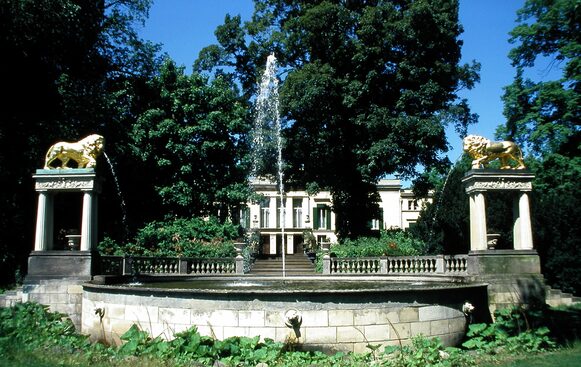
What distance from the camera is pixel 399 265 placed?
75.2ft

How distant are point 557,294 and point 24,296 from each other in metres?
16.9

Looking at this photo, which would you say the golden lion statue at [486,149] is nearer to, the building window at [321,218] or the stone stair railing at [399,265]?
the stone stair railing at [399,265]

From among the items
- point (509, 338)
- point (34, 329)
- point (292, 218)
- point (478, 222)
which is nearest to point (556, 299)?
point (478, 222)

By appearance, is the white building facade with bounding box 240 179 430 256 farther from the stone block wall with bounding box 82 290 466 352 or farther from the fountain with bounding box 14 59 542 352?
the stone block wall with bounding box 82 290 466 352

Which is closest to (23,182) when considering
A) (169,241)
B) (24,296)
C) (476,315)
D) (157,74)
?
(169,241)

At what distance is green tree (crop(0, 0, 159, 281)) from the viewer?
931 inches

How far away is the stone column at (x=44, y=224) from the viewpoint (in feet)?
56.4

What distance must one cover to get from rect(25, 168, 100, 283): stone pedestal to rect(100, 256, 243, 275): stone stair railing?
1.29 meters

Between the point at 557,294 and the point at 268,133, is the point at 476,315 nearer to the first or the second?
the point at 557,294

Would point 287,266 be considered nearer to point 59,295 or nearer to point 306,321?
point 59,295

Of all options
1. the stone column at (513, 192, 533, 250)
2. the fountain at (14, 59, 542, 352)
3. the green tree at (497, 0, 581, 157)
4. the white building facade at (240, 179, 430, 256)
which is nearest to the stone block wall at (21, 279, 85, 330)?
the fountain at (14, 59, 542, 352)

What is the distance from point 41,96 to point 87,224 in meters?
12.0

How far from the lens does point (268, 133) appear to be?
31.9m

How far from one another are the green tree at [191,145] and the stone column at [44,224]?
12151 mm
